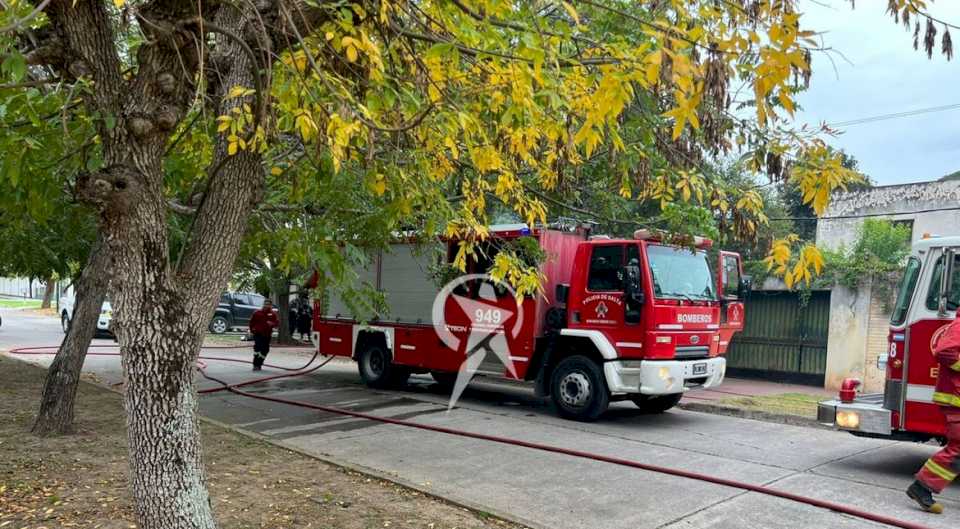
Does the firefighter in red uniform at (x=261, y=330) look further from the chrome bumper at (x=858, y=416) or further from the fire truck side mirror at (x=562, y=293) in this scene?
the chrome bumper at (x=858, y=416)

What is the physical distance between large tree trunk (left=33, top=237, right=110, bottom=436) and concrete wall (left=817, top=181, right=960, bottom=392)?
12.0 meters

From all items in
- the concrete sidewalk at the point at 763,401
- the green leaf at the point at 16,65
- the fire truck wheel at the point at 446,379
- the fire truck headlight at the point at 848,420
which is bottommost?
the fire truck wheel at the point at 446,379

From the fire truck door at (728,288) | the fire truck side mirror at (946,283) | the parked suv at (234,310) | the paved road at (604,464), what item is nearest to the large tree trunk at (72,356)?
the paved road at (604,464)

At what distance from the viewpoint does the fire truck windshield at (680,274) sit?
30.9 ft

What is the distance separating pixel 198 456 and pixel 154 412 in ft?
1.21

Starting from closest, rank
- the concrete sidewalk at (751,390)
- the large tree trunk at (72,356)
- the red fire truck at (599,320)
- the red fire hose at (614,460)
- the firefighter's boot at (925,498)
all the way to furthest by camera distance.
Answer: the red fire hose at (614,460) < the firefighter's boot at (925,498) < the large tree trunk at (72,356) < the red fire truck at (599,320) < the concrete sidewalk at (751,390)

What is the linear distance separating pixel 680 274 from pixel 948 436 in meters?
4.25

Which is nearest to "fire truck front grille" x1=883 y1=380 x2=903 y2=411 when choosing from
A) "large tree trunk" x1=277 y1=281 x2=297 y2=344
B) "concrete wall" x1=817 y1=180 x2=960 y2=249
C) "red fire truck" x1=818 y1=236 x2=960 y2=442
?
"red fire truck" x1=818 y1=236 x2=960 y2=442

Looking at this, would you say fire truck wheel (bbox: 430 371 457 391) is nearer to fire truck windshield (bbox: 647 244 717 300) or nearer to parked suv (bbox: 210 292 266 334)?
fire truck windshield (bbox: 647 244 717 300)

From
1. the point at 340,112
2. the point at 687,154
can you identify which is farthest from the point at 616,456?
the point at 340,112

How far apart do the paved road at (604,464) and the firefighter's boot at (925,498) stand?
0.31 ft

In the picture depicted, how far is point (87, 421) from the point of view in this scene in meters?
8.23

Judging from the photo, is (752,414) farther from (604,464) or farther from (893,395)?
(604,464)

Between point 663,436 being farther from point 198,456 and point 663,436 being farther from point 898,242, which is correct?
point 898,242
